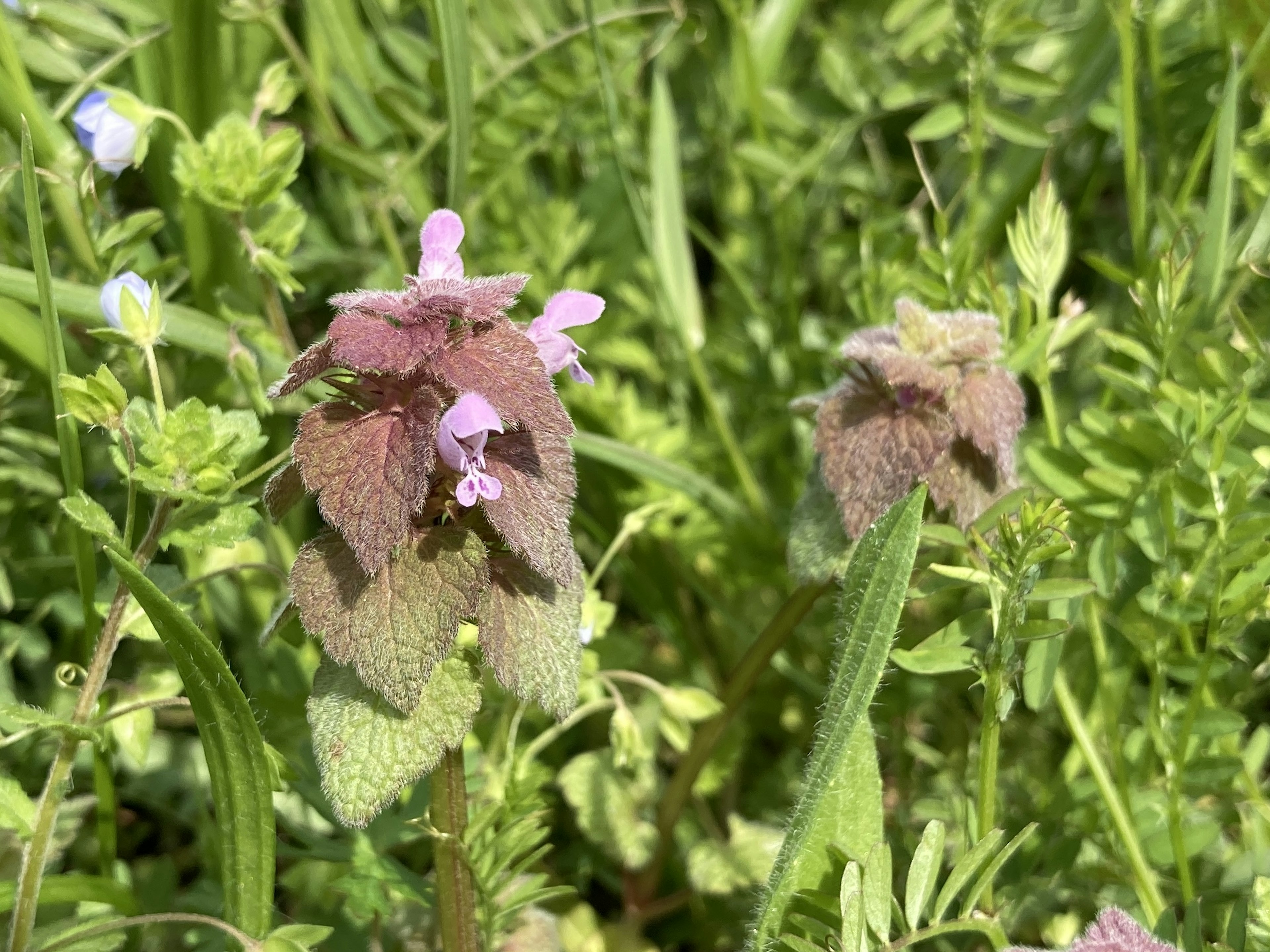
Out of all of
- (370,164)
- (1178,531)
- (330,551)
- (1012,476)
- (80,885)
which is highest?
(370,164)

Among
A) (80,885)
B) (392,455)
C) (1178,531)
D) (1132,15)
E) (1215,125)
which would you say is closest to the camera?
(392,455)

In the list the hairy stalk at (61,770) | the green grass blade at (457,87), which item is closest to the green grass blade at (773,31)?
the green grass blade at (457,87)

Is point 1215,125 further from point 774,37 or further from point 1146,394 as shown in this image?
point 774,37

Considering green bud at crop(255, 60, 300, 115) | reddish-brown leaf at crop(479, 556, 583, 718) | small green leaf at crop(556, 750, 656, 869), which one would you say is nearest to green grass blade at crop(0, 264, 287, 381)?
green bud at crop(255, 60, 300, 115)

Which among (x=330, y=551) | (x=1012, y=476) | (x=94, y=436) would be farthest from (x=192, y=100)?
(x=1012, y=476)

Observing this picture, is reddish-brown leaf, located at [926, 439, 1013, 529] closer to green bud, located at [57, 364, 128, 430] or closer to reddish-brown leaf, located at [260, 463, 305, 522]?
reddish-brown leaf, located at [260, 463, 305, 522]

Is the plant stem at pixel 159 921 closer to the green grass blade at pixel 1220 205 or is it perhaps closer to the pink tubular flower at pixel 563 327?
the pink tubular flower at pixel 563 327
